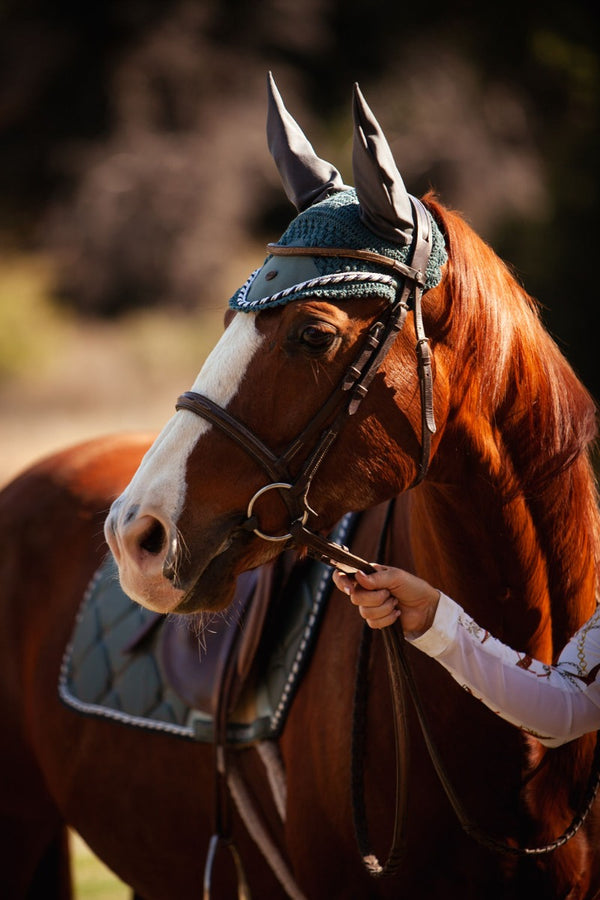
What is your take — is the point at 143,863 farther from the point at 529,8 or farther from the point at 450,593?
the point at 529,8

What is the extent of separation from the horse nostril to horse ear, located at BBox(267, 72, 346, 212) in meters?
0.73

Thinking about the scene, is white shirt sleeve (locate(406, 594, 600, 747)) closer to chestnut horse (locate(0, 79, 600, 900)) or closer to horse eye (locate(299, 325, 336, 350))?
chestnut horse (locate(0, 79, 600, 900))

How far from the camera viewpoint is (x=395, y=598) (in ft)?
5.30

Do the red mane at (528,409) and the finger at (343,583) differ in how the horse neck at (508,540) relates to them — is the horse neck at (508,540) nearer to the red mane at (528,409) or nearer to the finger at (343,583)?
the red mane at (528,409)

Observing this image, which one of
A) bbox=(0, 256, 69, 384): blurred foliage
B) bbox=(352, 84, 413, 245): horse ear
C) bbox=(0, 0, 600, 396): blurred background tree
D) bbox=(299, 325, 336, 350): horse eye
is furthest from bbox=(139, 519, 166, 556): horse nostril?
bbox=(0, 256, 69, 384): blurred foliage

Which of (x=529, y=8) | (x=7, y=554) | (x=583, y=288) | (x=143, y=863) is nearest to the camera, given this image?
(x=143, y=863)

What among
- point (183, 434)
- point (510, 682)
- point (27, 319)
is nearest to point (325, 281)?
point (183, 434)

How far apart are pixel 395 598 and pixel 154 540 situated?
441 millimetres

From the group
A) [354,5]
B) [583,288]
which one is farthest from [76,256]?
[583,288]

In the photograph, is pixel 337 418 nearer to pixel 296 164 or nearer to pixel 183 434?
pixel 183 434

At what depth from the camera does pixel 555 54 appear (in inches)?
540

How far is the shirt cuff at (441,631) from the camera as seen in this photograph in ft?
5.25

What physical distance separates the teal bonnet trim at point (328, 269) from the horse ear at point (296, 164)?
0.45 ft

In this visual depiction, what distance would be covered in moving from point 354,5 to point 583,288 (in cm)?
1506
